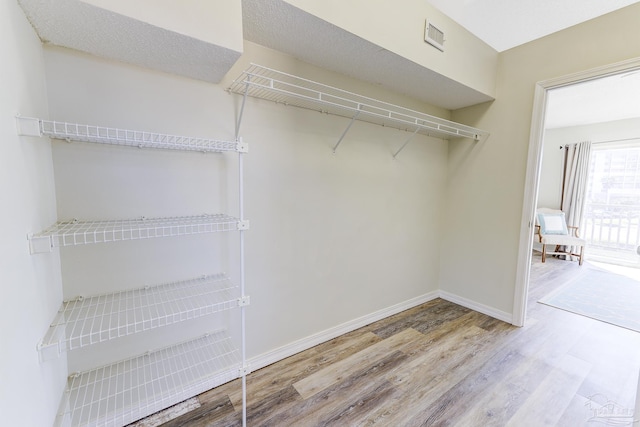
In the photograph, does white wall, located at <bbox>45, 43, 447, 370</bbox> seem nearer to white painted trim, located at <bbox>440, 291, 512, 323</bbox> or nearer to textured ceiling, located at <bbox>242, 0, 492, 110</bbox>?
textured ceiling, located at <bbox>242, 0, 492, 110</bbox>

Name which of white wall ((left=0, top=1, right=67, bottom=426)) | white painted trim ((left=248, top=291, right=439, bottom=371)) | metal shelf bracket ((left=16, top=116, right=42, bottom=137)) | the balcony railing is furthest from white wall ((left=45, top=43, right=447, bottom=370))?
the balcony railing

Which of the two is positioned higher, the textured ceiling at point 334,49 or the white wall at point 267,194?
the textured ceiling at point 334,49

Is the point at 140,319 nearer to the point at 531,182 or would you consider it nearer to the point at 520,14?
the point at 531,182

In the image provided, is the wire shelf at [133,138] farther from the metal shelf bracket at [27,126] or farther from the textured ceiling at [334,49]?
the textured ceiling at [334,49]

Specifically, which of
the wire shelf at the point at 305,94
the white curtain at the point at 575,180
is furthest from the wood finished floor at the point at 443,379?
the white curtain at the point at 575,180

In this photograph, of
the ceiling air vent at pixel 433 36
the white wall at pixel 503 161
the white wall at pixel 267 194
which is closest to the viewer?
the white wall at pixel 267 194

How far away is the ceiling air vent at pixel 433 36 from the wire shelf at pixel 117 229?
67.3 inches

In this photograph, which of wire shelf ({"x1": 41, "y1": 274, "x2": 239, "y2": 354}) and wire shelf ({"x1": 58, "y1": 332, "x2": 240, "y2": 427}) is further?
wire shelf ({"x1": 58, "y1": 332, "x2": 240, "y2": 427})

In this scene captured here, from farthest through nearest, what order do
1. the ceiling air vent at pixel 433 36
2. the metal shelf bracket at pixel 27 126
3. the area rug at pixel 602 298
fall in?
the area rug at pixel 602 298 → the ceiling air vent at pixel 433 36 → the metal shelf bracket at pixel 27 126

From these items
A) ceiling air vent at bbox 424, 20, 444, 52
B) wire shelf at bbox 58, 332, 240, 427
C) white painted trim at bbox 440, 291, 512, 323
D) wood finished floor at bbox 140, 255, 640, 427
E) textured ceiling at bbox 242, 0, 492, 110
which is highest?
ceiling air vent at bbox 424, 20, 444, 52

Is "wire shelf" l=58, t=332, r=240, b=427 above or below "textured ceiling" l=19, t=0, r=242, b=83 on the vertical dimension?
below

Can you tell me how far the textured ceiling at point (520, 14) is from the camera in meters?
1.84

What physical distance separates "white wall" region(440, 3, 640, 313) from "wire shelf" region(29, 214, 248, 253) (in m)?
2.37

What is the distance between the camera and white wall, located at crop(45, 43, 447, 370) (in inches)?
47.6
